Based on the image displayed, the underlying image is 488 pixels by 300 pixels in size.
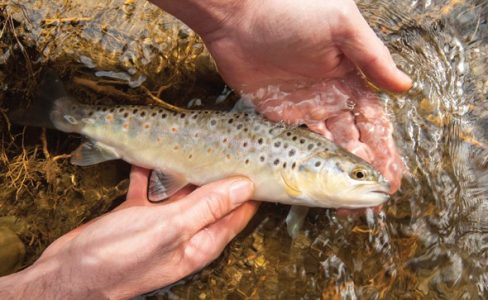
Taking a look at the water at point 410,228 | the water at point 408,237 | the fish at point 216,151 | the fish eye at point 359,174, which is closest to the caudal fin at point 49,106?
the fish at point 216,151

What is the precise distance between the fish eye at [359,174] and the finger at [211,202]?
0.56 metres

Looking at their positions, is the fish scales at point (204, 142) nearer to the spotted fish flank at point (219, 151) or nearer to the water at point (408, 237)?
the spotted fish flank at point (219, 151)

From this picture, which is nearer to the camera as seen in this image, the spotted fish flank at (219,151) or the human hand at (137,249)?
the human hand at (137,249)

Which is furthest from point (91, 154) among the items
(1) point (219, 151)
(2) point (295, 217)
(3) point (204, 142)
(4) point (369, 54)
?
(4) point (369, 54)

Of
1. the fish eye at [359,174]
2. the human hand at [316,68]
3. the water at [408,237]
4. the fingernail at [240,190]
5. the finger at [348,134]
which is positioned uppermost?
the human hand at [316,68]

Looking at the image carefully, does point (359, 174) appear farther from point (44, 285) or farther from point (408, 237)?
point (44, 285)

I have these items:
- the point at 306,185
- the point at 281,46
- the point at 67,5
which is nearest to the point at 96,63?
the point at 67,5

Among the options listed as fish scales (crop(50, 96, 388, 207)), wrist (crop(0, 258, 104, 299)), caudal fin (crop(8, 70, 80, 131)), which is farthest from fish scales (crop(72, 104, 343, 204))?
wrist (crop(0, 258, 104, 299))

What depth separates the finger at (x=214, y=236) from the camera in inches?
101

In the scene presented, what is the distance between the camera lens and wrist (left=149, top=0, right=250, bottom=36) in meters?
2.79

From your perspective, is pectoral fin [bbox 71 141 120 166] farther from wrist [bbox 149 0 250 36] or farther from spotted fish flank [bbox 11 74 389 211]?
wrist [bbox 149 0 250 36]

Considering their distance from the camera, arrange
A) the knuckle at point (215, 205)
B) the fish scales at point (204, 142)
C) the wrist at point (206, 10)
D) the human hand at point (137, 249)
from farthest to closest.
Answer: the wrist at point (206, 10) < the fish scales at point (204, 142) < the knuckle at point (215, 205) < the human hand at point (137, 249)

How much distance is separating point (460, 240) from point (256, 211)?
4.08ft

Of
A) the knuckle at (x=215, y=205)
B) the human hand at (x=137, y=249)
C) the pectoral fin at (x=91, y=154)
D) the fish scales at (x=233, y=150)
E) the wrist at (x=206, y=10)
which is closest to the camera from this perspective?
the human hand at (x=137, y=249)
